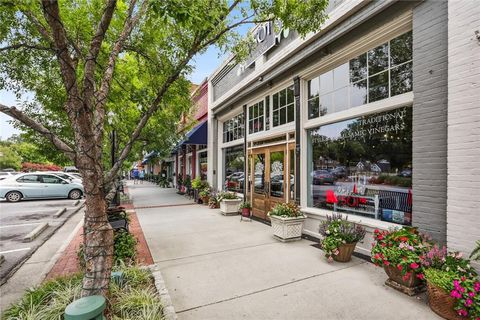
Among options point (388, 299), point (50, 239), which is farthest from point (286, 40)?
point (50, 239)

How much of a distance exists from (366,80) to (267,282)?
14.2ft

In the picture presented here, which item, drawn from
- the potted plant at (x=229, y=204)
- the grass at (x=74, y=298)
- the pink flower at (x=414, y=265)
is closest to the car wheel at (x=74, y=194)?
the potted plant at (x=229, y=204)

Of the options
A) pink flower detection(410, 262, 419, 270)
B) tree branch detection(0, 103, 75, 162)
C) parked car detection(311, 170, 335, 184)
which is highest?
tree branch detection(0, 103, 75, 162)

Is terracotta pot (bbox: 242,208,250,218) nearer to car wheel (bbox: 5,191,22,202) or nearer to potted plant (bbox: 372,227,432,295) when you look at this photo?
potted plant (bbox: 372,227,432,295)

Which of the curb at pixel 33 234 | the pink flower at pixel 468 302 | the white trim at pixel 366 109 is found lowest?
the curb at pixel 33 234

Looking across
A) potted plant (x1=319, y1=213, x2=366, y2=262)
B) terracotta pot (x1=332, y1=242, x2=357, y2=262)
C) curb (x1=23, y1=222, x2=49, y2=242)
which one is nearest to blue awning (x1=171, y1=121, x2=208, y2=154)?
curb (x1=23, y1=222, x2=49, y2=242)

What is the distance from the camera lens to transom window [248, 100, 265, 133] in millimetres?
8734

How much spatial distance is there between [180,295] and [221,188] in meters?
8.28

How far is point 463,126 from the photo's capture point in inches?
129

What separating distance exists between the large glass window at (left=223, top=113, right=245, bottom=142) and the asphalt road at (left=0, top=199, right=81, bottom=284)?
6987 millimetres

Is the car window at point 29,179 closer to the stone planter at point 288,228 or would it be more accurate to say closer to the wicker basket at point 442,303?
the stone planter at point 288,228

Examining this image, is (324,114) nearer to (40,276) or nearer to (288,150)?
(288,150)

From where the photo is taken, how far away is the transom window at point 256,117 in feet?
28.7

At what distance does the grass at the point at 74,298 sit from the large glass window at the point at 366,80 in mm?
5047
